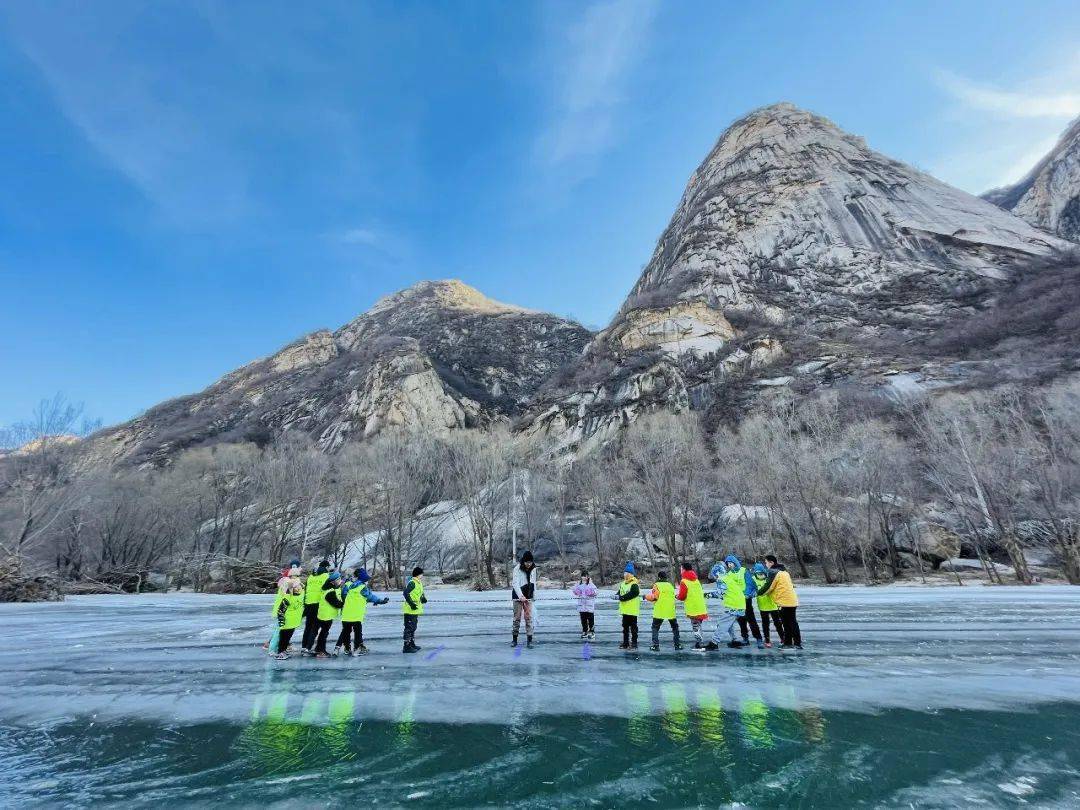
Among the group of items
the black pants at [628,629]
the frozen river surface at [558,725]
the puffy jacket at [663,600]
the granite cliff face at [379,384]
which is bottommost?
the frozen river surface at [558,725]

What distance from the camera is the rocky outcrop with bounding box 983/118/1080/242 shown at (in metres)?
76.6

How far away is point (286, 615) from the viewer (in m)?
8.66

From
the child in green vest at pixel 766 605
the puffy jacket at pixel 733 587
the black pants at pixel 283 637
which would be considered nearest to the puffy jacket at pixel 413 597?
the black pants at pixel 283 637

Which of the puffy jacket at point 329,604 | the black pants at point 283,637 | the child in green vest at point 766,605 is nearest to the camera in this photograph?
the black pants at point 283,637

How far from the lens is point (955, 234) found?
67.4 metres

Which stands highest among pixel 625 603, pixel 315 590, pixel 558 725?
pixel 315 590

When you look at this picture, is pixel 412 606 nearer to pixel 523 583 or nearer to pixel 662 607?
pixel 523 583

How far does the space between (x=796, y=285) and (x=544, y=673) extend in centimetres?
7339

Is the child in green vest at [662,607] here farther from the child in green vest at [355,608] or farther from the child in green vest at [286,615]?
the child in green vest at [286,615]

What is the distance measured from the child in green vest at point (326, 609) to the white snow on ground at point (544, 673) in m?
0.43

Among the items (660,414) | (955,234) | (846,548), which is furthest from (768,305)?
(846,548)

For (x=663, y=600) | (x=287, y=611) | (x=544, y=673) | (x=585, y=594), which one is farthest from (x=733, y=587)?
(x=287, y=611)

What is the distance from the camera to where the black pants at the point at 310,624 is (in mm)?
9258

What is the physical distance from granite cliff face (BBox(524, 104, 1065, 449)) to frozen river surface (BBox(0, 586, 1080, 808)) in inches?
1720
